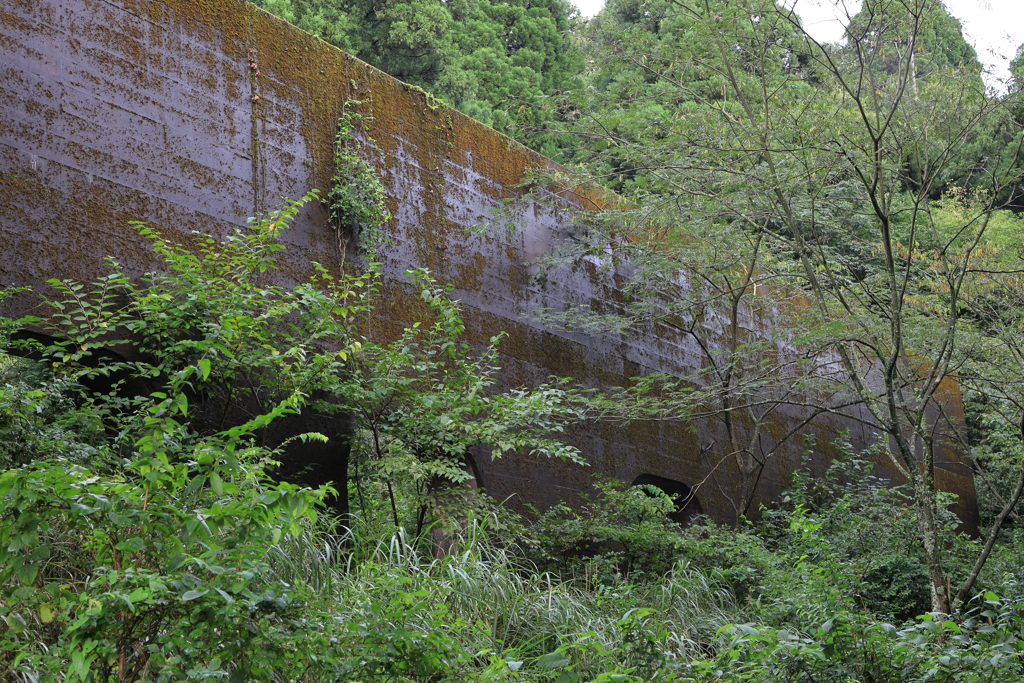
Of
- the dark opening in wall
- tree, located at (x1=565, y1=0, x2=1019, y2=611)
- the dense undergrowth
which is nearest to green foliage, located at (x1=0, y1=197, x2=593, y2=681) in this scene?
the dense undergrowth

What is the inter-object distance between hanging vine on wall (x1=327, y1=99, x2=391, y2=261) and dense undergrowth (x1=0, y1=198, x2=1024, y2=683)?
56 cm

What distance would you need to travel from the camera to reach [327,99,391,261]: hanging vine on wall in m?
5.71

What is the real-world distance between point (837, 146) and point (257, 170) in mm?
3637

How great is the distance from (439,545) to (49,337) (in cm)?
233

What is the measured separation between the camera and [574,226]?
308 inches

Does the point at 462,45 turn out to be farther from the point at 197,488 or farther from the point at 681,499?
the point at 197,488

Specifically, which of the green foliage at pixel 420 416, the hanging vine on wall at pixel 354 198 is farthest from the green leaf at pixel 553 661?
the hanging vine on wall at pixel 354 198

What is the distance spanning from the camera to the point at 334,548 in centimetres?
433

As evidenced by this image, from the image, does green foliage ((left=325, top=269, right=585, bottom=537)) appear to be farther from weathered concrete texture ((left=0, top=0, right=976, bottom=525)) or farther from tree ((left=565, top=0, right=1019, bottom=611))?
tree ((left=565, top=0, right=1019, bottom=611))

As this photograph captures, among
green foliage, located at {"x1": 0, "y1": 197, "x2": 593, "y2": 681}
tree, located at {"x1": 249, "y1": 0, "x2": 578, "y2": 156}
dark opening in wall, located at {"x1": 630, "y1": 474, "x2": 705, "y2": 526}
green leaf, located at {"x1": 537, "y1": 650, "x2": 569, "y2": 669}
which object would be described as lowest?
dark opening in wall, located at {"x1": 630, "y1": 474, "x2": 705, "y2": 526}

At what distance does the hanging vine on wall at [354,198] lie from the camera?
18.7 feet

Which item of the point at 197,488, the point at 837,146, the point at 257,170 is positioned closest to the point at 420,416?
the point at 257,170

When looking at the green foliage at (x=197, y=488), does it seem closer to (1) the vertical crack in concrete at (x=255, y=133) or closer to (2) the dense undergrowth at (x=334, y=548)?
(2) the dense undergrowth at (x=334, y=548)

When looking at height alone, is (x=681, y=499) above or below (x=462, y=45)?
below
